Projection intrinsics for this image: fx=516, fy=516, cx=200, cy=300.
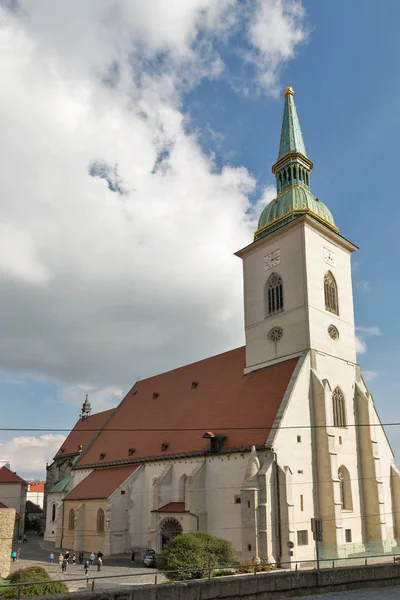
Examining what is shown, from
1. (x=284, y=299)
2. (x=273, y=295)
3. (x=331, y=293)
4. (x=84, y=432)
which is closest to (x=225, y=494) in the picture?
(x=284, y=299)

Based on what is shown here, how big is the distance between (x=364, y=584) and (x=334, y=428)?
50.5 ft

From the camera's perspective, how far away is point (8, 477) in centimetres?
6100

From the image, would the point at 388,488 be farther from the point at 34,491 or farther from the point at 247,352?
the point at 34,491

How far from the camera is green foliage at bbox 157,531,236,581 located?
22000 millimetres

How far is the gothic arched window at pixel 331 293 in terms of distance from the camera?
35.6 metres

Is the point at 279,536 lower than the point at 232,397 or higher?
lower

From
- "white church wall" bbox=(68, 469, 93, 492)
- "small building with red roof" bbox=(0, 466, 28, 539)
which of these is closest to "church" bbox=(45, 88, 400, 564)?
"white church wall" bbox=(68, 469, 93, 492)

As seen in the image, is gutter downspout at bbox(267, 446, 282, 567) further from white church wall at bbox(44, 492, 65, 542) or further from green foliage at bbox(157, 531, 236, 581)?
white church wall at bbox(44, 492, 65, 542)

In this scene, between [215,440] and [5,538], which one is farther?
[215,440]

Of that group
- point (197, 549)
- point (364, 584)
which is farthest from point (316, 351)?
point (364, 584)

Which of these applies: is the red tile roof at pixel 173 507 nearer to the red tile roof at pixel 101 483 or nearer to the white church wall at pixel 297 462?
the red tile roof at pixel 101 483

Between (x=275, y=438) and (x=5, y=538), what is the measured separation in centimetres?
1541

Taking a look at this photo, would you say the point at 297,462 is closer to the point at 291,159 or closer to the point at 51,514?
the point at 291,159

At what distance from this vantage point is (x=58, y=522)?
141 ft
